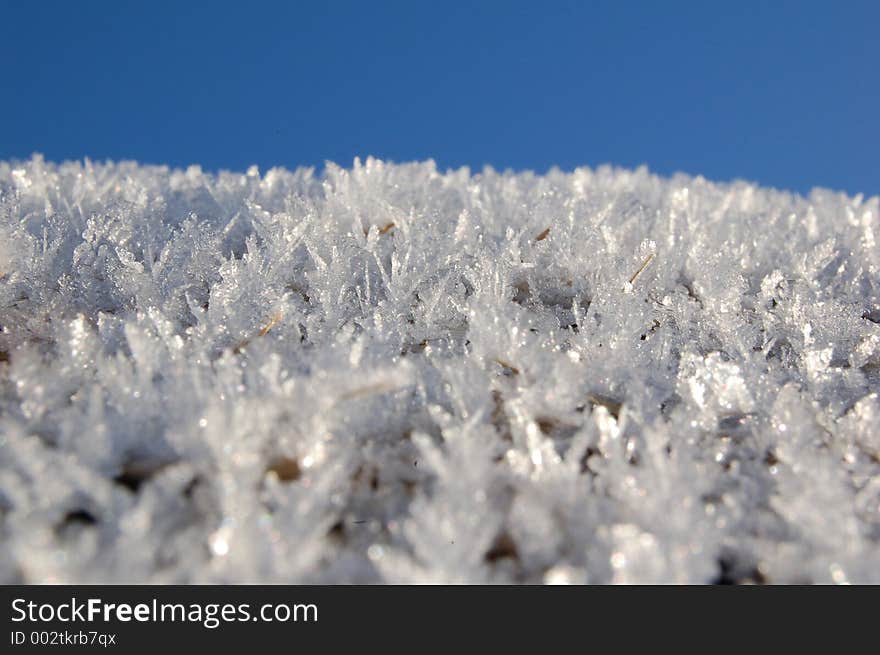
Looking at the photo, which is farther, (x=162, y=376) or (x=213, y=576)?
(x=162, y=376)

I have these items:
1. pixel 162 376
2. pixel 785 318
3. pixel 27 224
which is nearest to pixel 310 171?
pixel 27 224

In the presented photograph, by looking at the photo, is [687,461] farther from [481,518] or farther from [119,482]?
[119,482]

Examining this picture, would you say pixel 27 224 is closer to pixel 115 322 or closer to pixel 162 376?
pixel 115 322

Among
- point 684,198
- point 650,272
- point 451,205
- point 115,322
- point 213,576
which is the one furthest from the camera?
point 684,198

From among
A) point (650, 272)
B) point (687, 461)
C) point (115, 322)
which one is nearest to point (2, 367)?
point (115, 322)

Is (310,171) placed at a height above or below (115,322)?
above

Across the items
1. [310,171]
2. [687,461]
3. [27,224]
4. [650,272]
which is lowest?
[687,461]

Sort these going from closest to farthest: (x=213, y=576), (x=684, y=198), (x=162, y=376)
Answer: (x=213, y=576) < (x=162, y=376) < (x=684, y=198)
